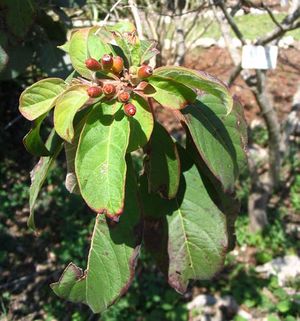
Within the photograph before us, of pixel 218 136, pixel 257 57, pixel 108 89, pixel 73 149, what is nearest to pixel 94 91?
pixel 108 89

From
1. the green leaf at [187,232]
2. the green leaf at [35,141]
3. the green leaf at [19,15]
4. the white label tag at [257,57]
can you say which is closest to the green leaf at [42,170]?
the green leaf at [35,141]

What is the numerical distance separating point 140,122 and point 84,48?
227mm

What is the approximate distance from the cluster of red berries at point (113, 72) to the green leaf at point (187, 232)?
39 cm

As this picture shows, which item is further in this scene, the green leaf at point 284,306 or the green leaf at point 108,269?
the green leaf at point 284,306

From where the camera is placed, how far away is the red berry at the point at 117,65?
102cm

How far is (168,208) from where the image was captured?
53.5 inches

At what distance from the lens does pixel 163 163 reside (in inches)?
48.9

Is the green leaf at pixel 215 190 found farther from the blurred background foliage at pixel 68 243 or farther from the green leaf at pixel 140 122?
the blurred background foliage at pixel 68 243

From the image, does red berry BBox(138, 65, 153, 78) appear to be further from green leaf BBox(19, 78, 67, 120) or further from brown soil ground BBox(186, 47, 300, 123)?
brown soil ground BBox(186, 47, 300, 123)

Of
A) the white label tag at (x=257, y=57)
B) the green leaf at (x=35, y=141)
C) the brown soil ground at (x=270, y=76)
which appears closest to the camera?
the green leaf at (x=35, y=141)

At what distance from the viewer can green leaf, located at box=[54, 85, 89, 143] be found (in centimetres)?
98

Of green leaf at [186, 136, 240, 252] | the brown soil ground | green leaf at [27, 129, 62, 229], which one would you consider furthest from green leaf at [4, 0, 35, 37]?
the brown soil ground

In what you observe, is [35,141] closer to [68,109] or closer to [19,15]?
[68,109]

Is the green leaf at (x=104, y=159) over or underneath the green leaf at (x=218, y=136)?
over
